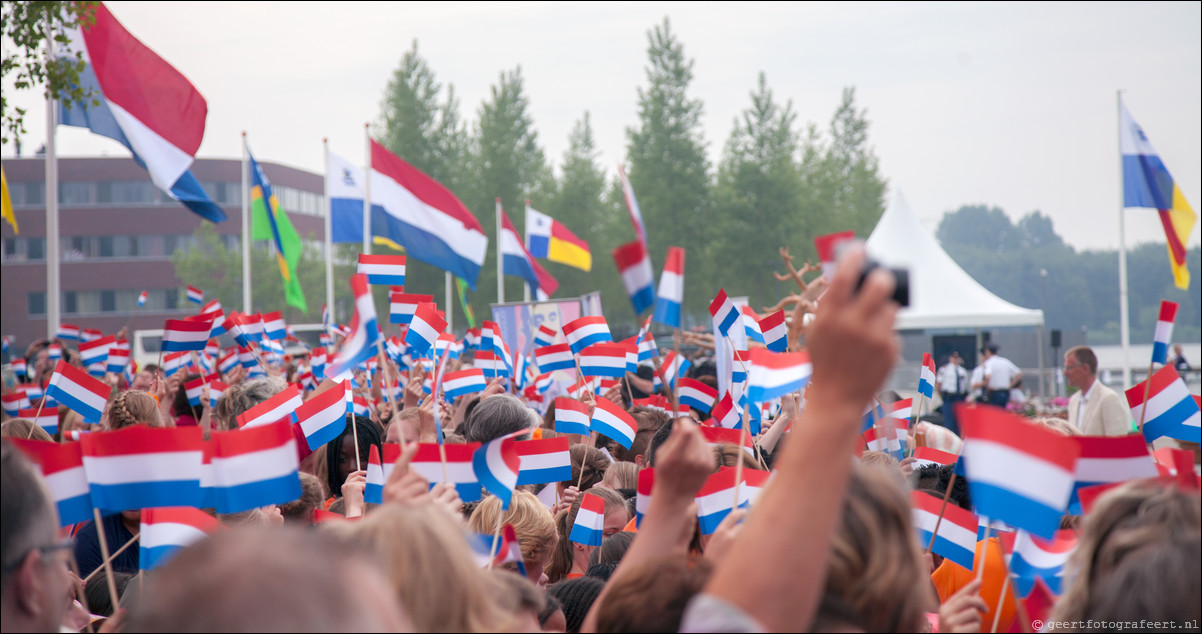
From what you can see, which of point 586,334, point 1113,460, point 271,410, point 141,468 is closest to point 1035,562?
point 1113,460

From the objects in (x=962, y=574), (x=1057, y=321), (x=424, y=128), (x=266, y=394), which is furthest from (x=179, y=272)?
(x=1057, y=321)

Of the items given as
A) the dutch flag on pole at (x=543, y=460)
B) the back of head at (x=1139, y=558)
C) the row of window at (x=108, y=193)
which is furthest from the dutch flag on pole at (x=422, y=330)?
the row of window at (x=108, y=193)

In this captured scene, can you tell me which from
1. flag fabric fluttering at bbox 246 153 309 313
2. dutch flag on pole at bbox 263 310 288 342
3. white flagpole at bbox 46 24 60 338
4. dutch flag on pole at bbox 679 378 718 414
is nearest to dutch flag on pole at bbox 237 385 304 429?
dutch flag on pole at bbox 679 378 718 414

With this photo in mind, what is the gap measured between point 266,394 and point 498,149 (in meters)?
41.4

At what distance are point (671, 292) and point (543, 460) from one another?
1.83m

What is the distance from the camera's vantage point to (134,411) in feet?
A: 16.9

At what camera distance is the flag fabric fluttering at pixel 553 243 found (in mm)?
21625

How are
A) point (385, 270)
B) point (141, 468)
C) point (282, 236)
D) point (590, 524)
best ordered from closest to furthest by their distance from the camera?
point (141, 468), point (590, 524), point (385, 270), point (282, 236)

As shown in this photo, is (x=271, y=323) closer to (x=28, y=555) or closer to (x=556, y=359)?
(x=556, y=359)

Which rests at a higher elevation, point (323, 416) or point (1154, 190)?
point (1154, 190)

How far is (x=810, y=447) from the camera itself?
1453 millimetres

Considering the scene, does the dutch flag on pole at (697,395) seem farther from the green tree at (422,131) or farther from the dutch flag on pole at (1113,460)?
the green tree at (422,131)

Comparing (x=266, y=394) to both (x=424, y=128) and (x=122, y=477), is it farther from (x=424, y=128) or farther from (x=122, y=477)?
(x=424, y=128)

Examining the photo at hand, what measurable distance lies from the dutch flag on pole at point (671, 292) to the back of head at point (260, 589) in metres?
1.55
